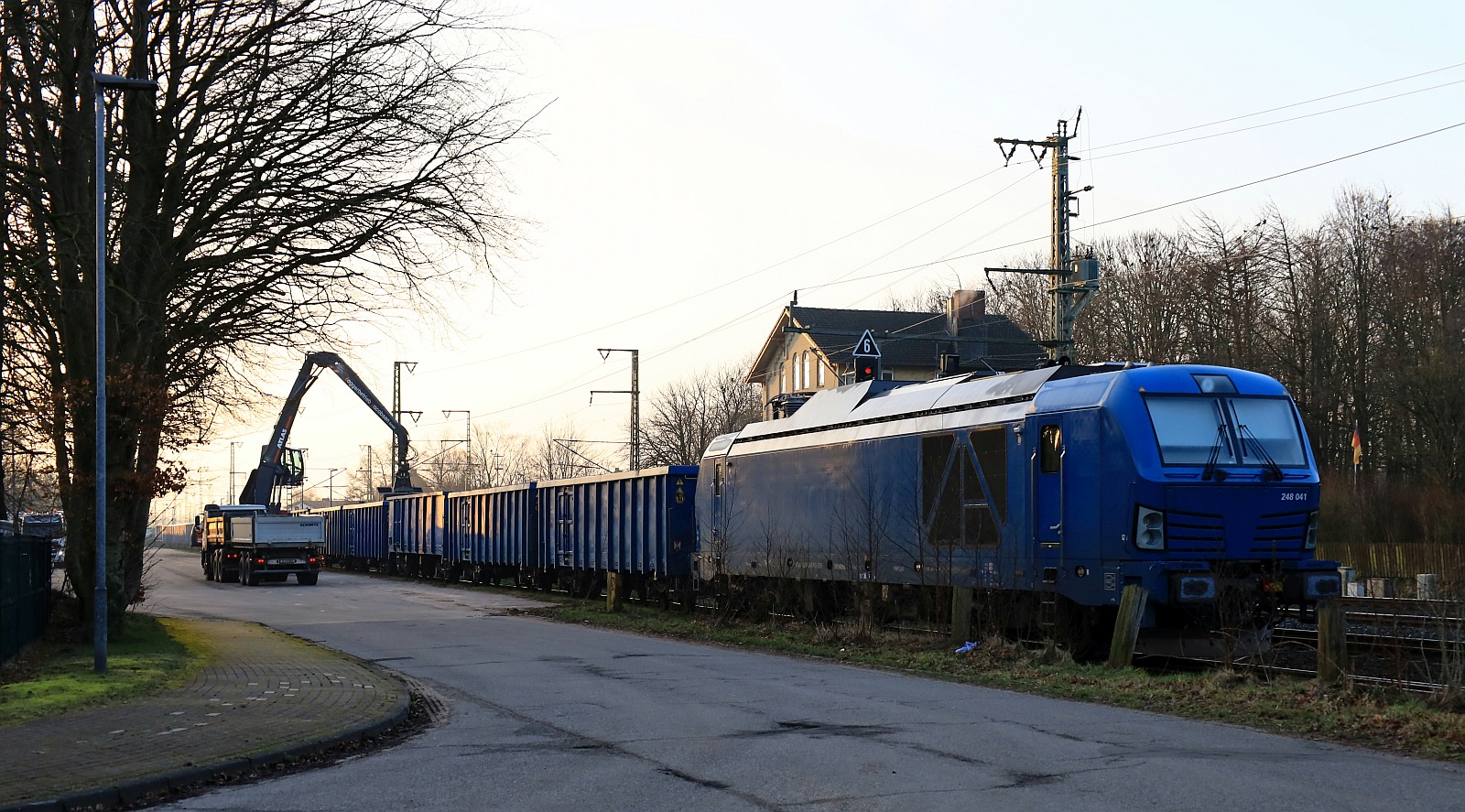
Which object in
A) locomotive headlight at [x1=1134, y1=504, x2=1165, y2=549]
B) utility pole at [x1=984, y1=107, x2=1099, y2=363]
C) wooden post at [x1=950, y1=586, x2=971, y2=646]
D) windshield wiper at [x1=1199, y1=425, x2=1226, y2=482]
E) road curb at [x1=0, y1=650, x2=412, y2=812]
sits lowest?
road curb at [x1=0, y1=650, x2=412, y2=812]

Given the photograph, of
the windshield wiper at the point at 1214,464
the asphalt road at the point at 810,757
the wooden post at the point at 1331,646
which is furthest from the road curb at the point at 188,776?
the windshield wiper at the point at 1214,464

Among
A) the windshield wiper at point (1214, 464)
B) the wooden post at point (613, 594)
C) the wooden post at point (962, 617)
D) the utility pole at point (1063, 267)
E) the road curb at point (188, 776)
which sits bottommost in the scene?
the wooden post at point (613, 594)

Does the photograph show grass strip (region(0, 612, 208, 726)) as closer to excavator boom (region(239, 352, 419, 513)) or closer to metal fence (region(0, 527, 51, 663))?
metal fence (region(0, 527, 51, 663))

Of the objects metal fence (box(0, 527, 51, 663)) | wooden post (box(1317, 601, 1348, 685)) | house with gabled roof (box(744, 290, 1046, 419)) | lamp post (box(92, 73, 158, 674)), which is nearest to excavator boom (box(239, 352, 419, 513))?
house with gabled roof (box(744, 290, 1046, 419))

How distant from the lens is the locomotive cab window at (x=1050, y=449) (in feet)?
51.0

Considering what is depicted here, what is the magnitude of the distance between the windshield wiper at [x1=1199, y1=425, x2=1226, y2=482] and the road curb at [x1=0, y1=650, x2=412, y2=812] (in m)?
8.82

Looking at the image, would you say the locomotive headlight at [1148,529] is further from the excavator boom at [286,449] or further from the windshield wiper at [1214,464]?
the excavator boom at [286,449]

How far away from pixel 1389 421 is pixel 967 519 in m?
29.9

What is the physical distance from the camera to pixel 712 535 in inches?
968

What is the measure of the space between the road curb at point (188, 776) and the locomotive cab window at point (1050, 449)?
25.9ft

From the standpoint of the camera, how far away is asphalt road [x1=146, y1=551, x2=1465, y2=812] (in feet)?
26.3

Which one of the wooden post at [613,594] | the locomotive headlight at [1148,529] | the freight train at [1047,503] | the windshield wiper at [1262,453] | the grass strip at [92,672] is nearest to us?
the grass strip at [92,672]

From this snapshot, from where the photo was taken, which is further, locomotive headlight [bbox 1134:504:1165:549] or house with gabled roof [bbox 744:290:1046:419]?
house with gabled roof [bbox 744:290:1046:419]

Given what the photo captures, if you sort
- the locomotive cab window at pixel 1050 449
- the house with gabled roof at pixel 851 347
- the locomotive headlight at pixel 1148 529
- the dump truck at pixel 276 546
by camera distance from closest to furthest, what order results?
the locomotive headlight at pixel 1148 529 → the locomotive cab window at pixel 1050 449 → the dump truck at pixel 276 546 → the house with gabled roof at pixel 851 347
